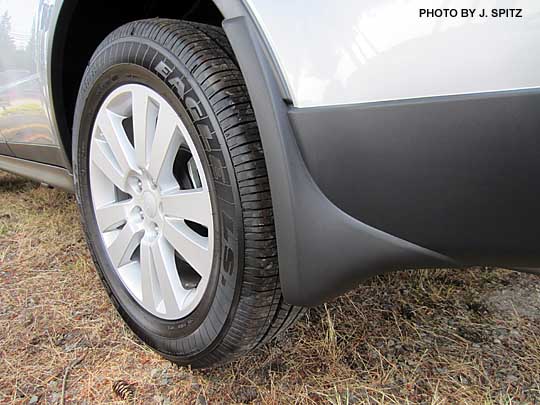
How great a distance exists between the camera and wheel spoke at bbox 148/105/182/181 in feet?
3.74

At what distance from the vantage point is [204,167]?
108cm

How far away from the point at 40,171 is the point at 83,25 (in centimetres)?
79

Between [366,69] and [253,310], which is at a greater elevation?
[366,69]

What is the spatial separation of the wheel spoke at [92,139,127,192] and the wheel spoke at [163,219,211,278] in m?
0.24

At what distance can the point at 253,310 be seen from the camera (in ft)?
3.48

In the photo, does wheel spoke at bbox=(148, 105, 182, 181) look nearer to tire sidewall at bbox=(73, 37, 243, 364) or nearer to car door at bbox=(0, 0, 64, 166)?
tire sidewall at bbox=(73, 37, 243, 364)

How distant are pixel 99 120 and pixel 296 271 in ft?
2.59

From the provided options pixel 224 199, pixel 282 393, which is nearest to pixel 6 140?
pixel 224 199

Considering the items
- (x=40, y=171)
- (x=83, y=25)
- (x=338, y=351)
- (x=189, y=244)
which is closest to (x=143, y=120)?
(x=189, y=244)

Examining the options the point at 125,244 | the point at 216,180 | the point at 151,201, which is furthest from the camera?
the point at 125,244

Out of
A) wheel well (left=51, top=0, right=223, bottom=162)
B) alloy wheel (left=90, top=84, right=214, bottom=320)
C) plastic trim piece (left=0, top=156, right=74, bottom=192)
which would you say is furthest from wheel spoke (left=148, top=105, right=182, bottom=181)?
plastic trim piece (left=0, top=156, right=74, bottom=192)

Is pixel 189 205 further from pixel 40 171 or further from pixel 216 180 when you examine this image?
pixel 40 171

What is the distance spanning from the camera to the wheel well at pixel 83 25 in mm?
1453

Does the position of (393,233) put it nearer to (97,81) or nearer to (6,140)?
(97,81)
